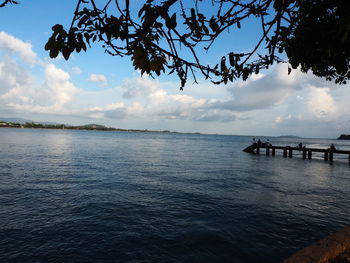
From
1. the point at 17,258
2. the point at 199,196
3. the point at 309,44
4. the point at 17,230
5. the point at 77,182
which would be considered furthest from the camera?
the point at 77,182

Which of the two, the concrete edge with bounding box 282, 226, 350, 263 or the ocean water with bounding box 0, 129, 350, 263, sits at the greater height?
the concrete edge with bounding box 282, 226, 350, 263

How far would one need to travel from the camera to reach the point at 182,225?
9.52m

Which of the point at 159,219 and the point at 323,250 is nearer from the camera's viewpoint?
the point at 323,250

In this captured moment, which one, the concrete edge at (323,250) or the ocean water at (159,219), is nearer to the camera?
the concrete edge at (323,250)

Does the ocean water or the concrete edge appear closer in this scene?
the concrete edge

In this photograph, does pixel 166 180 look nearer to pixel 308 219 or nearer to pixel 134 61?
pixel 308 219

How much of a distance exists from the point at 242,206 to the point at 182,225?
167 inches

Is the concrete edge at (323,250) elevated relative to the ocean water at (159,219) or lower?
elevated

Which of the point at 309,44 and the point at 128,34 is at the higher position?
the point at 309,44

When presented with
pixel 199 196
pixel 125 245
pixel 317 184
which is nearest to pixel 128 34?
pixel 125 245

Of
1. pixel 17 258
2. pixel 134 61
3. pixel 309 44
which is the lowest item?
pixel 17 258

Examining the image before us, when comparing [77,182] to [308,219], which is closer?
[308,219]

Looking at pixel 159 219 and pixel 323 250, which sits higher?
pixel 323 250

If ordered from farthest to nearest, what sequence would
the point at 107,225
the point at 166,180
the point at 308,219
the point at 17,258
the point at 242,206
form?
the point at 166,180 → the point at 242,206 → the point at 308,219 → the point at 107,225 → the point at 17,258
